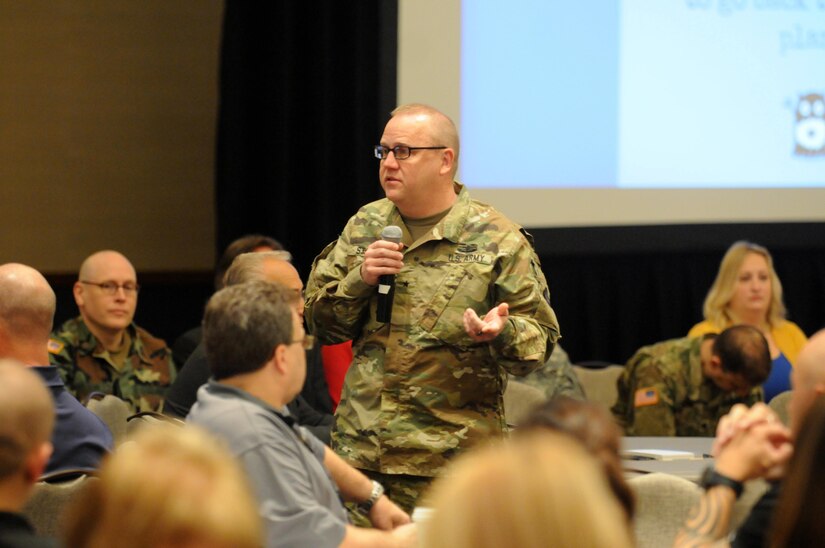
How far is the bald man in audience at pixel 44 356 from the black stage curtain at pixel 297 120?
3092mm

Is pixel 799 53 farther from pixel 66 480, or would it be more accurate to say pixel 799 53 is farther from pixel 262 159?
pixel 66 480

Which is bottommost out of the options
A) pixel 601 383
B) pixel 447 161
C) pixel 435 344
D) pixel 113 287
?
pixel 601 383

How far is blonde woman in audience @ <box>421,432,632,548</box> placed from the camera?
1.26m

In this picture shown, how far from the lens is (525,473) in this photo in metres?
1.29

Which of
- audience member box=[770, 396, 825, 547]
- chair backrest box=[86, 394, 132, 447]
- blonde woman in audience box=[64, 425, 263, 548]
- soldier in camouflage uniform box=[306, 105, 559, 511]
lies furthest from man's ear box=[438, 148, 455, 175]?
blonde woman in audience box=[64, 425, 263, 548]

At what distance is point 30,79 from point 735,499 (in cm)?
571

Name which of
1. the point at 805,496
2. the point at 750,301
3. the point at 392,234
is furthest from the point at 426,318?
the point at 750,301

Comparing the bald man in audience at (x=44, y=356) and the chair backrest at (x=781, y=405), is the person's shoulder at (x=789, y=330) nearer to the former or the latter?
the chair backrest at (x=781, y=405)

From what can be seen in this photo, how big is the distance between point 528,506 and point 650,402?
3807mm

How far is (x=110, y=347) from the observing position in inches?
210

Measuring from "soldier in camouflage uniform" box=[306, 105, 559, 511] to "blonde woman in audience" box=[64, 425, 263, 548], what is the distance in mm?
1699

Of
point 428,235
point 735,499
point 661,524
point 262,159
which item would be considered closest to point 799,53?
point 262,159

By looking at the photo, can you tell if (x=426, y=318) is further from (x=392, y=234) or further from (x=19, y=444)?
(x=19, y=444)

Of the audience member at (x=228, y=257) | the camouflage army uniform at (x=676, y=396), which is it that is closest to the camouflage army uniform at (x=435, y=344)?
the audience member at (x=228, y=257)
